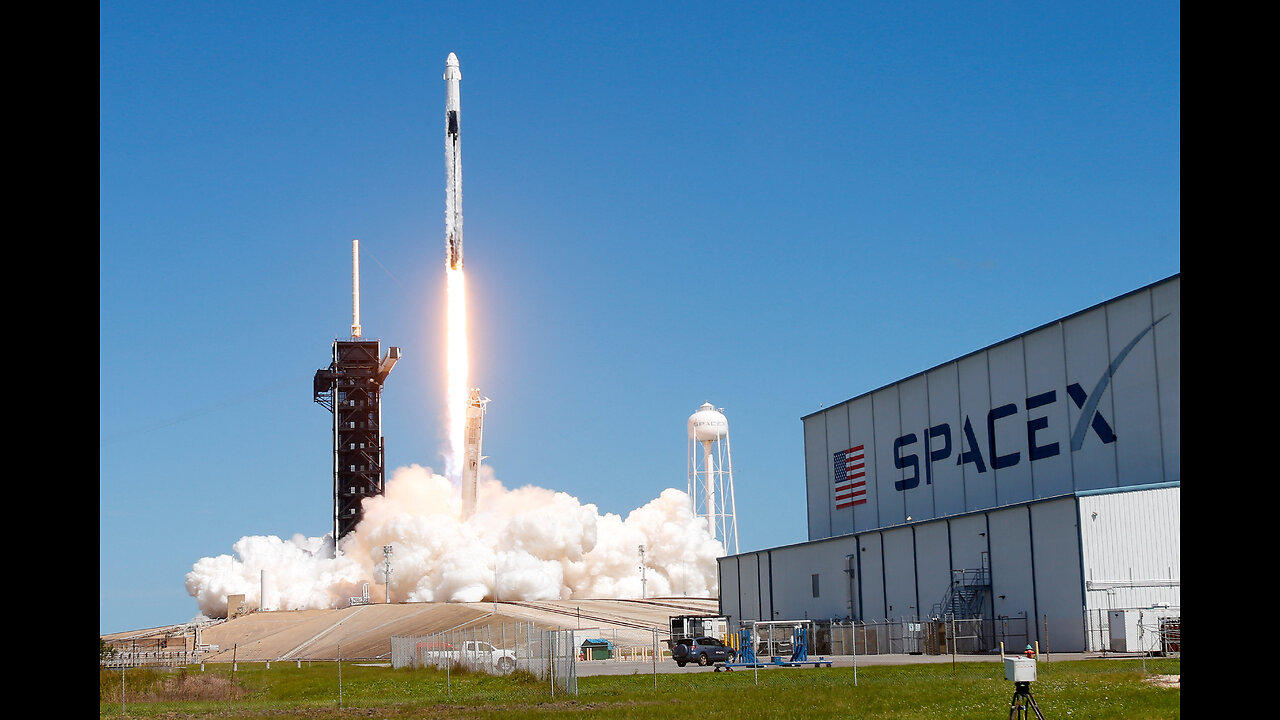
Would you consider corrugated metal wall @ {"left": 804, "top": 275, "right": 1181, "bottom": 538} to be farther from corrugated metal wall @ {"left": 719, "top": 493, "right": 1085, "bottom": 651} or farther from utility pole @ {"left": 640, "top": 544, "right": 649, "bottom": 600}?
utility pole @ {"left": 640, "top": 544, "right": 649, "bottom": 600}

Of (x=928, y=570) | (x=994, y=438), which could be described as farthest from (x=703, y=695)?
(x=994, y=438)

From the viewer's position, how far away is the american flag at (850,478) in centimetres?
7250

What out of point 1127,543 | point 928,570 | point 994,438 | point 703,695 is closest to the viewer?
point 703,695

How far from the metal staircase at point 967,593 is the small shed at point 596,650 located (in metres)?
16.7

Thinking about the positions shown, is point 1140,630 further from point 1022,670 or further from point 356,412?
point 356,412

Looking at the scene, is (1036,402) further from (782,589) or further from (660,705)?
(660,705)

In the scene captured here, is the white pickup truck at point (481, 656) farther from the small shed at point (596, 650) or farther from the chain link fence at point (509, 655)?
the small shed at point (596, 650)

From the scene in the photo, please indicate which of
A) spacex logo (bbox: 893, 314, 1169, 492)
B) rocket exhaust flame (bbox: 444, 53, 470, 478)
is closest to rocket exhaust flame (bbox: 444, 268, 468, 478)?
rocket exhaust flame (bbox: 444, 53, 470, 478)

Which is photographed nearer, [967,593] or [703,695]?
[703,695]

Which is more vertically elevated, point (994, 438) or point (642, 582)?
point (994, 438)

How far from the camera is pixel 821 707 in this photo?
26.3 m

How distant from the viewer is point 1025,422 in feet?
194

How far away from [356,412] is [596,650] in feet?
183

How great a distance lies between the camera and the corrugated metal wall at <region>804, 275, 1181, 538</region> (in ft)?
169
